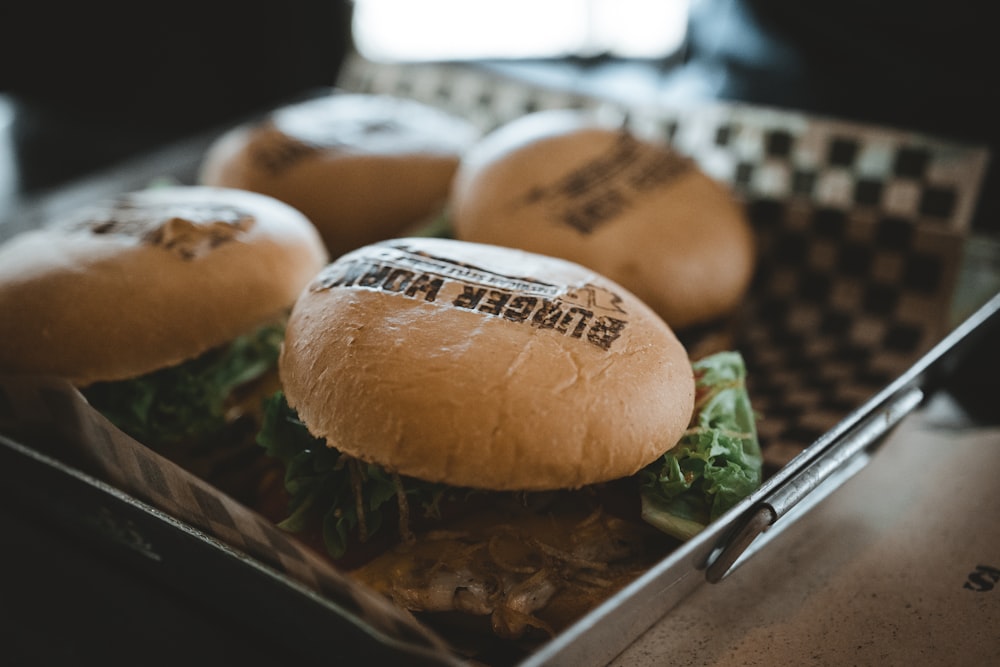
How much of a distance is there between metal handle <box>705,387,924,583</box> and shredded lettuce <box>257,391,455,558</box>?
385 mm

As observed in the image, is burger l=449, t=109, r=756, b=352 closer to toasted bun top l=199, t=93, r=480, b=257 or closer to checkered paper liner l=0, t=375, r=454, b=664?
toasted bun top l=199, t=93, r=480, b=257

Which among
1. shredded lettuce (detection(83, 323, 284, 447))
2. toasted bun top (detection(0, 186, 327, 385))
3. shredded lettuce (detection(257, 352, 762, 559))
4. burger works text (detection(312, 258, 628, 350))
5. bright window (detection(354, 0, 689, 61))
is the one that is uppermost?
bright window (detection(354, 0, 689, 61))

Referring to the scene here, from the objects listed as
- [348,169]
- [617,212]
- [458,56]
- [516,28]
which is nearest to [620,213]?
[617,212]

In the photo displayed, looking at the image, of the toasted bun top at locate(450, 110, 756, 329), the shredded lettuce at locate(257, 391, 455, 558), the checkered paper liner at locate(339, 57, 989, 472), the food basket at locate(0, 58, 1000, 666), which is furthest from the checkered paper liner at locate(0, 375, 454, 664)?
the checkered paper liner at locate(339, 57, 989, 472)

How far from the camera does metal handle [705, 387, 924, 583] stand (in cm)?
92

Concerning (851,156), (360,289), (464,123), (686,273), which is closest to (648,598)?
(360,289)

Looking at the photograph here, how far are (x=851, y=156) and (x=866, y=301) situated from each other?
0.35 metres

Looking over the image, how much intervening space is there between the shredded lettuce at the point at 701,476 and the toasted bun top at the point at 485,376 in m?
0.06

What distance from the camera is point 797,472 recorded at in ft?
3.26

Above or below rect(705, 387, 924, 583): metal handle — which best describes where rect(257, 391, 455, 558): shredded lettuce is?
below

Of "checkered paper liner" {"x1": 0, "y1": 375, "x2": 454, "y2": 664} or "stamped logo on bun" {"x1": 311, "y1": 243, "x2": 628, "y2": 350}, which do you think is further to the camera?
"stamped logo on bun" {"x1": 311, "y1": 243, "x2": 628, "y2": 350}

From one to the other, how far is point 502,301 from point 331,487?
14.4 inches

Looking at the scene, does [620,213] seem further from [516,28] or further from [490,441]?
[516,28]

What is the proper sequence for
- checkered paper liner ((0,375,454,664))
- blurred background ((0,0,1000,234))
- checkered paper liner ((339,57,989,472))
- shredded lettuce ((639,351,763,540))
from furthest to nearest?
blurred background ((0,0,1000,234))
checkered paper liner ((339,57,989,472))
shredded lettuce ((639,351,763,540))
checkered paper liner ((0,375,454,664))
